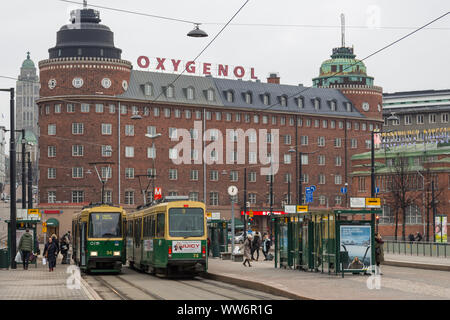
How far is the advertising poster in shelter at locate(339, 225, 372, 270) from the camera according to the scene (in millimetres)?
30125

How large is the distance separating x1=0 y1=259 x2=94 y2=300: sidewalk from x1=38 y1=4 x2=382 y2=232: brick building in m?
64.6

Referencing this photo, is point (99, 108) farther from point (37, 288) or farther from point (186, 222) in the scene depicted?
point (37, 288)

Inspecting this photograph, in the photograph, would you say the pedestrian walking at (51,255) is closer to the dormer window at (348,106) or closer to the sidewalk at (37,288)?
the sidewalk at (37,288)

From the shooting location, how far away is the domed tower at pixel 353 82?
5094 inches

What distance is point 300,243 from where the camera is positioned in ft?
113

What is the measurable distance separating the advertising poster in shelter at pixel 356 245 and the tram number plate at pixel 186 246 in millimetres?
6416

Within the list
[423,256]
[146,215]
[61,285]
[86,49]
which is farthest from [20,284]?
[86,49]

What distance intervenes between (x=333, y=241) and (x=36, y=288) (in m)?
9.82

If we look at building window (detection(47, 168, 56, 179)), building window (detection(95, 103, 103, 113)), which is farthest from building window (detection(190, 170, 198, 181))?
building window (detection(47, 168, 56, 179))

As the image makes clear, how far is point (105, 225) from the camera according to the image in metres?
39.1

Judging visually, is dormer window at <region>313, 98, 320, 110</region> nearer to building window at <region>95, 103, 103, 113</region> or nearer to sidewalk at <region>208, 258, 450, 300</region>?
building window at <region>95, 103, 103, 113</region>

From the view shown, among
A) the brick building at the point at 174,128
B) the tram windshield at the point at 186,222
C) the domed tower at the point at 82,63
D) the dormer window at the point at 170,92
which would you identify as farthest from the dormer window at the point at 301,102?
the tram windshield at the point at 186,222
